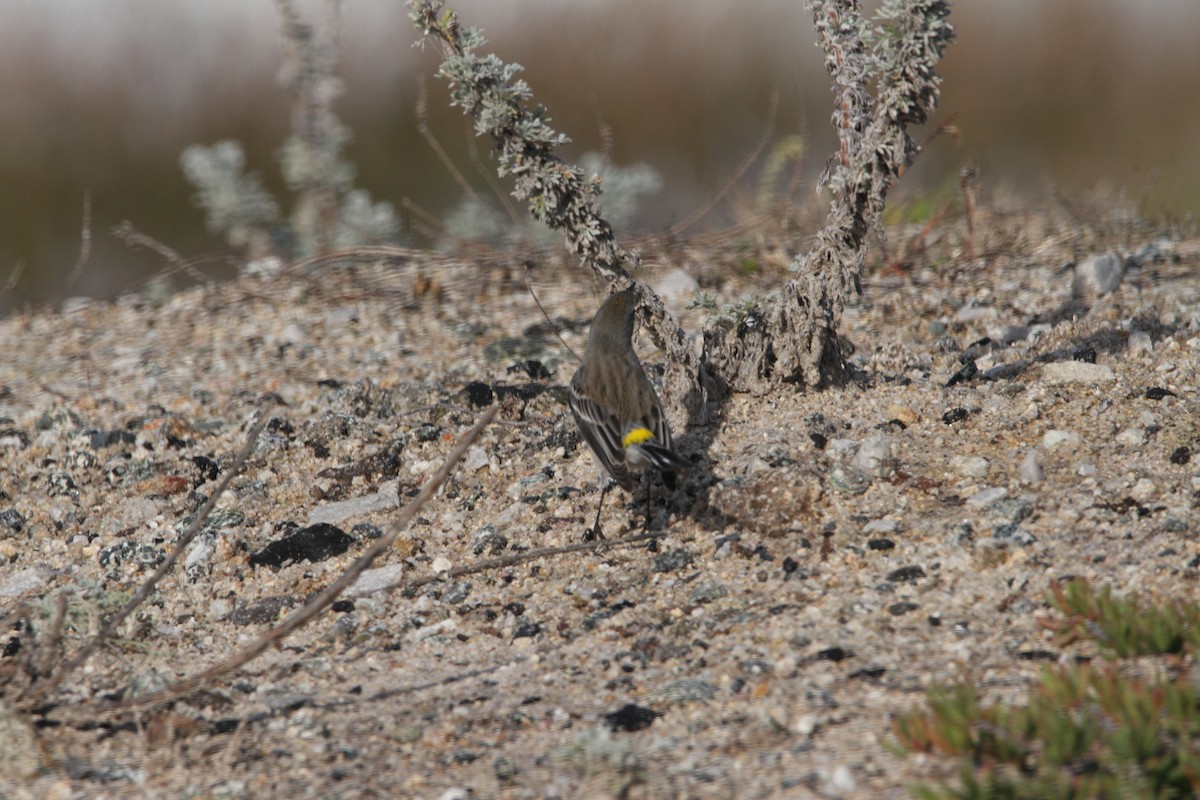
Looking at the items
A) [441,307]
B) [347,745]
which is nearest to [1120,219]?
[441,307]

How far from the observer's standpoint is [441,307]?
704 cm

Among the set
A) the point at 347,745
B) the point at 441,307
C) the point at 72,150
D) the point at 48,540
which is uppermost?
the point at 72,150

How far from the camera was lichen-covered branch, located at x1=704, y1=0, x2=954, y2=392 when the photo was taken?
387 centimetres

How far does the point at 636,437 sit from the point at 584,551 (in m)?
0.44

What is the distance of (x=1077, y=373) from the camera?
4.59 meters

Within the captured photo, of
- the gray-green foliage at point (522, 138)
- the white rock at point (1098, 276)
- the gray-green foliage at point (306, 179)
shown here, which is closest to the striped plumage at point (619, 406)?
the gray-green foliage at point (522, 138)

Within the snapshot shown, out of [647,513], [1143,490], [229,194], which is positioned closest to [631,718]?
[647,513]

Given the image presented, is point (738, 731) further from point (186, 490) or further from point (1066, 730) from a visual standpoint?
point (186, 490)

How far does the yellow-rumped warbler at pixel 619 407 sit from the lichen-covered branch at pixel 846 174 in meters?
0.44

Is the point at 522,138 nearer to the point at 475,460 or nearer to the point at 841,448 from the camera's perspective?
the point at 475,460

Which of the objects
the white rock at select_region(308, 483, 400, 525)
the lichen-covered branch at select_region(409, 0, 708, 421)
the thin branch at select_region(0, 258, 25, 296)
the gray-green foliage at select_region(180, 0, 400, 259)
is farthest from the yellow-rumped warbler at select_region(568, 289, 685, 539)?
the thin branch at select_region(0, 258, 25, 296)

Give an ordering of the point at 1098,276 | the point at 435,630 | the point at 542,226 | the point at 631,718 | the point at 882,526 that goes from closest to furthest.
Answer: the point at 631,718 → the point at 435,630 → the point at 882,526 → the point at 1098,276 → the point at 542,226

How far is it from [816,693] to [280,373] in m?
4.13

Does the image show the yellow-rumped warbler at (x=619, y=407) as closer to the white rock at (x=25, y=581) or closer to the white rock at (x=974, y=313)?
the white rock at (x=25, y=581)
